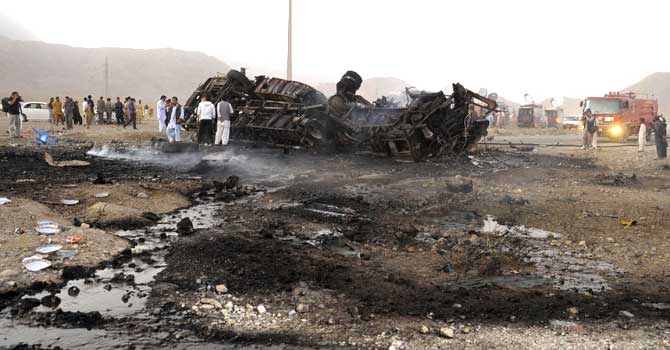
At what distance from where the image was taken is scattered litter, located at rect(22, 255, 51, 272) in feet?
15.4

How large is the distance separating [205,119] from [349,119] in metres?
4.06

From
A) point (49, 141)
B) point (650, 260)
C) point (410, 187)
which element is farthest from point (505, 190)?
point (49, 141)

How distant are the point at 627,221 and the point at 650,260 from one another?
1876 mm

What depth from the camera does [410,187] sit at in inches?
398

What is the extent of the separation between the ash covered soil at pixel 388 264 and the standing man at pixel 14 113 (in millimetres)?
7074

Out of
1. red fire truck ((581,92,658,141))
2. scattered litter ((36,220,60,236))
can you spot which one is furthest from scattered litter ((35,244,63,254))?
red fire truck ((581,92,658,141))

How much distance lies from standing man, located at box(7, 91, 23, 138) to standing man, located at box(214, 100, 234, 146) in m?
7.48

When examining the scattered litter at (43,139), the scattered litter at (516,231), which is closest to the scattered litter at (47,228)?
the scattered litter at (516,231)

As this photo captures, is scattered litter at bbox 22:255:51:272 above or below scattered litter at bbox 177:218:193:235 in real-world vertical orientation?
below

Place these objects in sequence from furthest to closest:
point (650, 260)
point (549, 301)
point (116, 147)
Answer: point (116, 147) → point (650, 260) → point (549, 301)

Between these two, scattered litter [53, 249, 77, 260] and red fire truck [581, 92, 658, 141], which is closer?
scattered litter [53, 249, 77, 260]

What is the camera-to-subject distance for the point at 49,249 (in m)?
5.11

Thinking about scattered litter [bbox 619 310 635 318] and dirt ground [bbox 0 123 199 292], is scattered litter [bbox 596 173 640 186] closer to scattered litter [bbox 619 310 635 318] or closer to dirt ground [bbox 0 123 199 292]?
scattered litter [bbox 619 310 635 318]

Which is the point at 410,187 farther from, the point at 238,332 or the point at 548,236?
the point at 238,332
